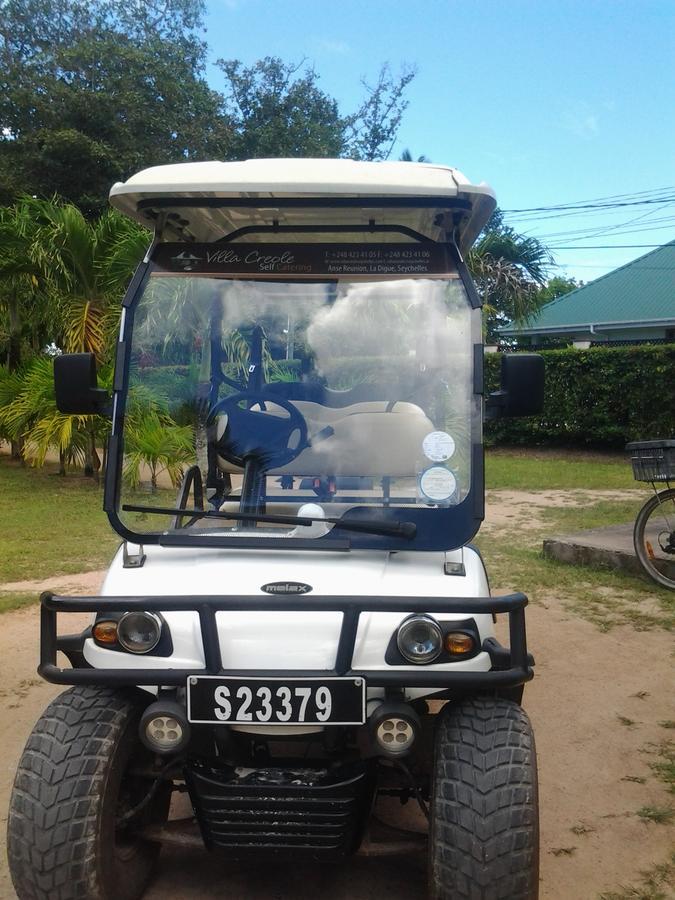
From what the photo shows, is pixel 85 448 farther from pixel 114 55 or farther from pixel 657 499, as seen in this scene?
pixel 114 55

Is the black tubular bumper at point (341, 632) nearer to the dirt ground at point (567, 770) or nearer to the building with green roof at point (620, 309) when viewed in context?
the dirt ground at point (567, 770)

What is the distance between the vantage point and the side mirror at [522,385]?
3510mm

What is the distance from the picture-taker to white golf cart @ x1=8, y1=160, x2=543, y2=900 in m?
2.79

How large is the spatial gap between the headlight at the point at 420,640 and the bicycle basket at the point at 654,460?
4.67m

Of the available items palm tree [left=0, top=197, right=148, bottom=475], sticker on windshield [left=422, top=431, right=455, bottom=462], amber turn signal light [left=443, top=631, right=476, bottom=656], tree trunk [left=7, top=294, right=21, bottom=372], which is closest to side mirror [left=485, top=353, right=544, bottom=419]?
sticker on windshield [left=422, top=431, right=455, bottom=462]

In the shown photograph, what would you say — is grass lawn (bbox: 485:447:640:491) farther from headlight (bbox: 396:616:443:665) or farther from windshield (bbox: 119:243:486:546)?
headlight (bbox: 396:616:443:665)

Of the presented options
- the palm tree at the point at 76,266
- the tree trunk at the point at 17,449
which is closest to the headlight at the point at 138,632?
the palm tree at the point at 76,266

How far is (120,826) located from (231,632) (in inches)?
29.0

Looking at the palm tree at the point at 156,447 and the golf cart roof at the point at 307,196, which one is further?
the palm tree at the point at 156,447

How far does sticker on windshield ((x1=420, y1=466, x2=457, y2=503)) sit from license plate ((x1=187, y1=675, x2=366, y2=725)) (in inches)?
35.2

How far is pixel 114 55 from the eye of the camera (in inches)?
944

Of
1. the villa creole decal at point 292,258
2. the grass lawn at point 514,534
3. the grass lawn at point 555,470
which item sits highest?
the villa creole decal at point 292,258

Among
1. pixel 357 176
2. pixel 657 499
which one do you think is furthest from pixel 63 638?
pixel 657 499

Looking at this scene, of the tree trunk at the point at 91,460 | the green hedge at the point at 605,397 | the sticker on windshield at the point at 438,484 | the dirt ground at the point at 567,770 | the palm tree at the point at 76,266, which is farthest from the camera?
the green hedge at the point at 605,397
